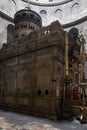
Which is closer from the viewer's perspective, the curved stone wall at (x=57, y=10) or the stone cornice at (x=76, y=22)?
the stone cornice at (x=76, y=22)

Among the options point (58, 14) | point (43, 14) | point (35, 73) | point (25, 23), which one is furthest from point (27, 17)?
point (58, 14)

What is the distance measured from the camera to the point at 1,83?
49.1 feet

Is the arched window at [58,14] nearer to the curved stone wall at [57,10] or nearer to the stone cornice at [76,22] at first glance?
the curved stone wall at [57,10]

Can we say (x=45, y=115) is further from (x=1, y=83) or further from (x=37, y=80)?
(x=1, y=83)

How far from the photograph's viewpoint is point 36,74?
11852 mm

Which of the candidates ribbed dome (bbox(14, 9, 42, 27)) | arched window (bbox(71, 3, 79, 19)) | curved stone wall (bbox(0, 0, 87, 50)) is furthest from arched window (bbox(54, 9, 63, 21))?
ribbed dome (bbox(14, 9, 42, 27))

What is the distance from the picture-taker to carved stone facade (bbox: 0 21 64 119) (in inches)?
422

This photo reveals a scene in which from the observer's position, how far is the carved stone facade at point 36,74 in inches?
422

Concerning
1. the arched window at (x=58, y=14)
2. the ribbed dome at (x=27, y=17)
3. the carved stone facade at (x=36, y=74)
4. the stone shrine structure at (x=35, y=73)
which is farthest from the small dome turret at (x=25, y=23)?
the arched window at (x=58, y=14)

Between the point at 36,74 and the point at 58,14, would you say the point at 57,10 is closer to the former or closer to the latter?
the point at 58,14

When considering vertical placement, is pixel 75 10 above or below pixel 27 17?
above

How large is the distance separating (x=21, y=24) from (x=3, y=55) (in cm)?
613

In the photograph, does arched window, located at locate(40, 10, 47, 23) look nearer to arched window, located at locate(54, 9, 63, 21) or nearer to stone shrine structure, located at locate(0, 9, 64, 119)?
arched window, located at locate(54, 9, 63, 21)

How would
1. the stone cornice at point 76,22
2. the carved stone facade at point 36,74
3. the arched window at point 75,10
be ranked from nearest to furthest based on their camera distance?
the carved stone facade at point 36,74 → the stone cornice at point 76,22 → the arched window at point 75,10
